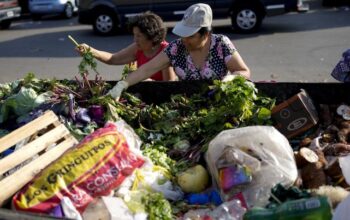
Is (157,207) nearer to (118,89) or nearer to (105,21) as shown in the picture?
(118,89)

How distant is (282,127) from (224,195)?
35.8 inches

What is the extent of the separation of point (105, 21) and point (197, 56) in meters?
9.40

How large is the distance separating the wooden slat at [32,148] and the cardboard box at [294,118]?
1517 mm

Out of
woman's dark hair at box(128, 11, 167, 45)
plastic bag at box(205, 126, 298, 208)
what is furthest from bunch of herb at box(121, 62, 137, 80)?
plastic bag at box(205, 126, 298, 208)

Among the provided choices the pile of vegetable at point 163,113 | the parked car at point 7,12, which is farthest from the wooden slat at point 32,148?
the parked car at point 7,12

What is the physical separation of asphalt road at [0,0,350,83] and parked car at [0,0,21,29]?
15.6 inches

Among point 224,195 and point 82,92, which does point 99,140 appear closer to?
point 224,195

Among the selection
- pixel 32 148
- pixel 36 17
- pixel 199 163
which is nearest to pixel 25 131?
pixel 32 148

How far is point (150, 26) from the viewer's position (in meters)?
5.02

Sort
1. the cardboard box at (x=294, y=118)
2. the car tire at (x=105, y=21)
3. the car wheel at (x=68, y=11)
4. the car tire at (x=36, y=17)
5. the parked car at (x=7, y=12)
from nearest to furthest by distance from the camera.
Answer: the cardboard box at (x=294, y=118), the car tire at (x=105, y=21), the parked car at (x=7, y=12), the car wheel at (x=68, y=11), the car tire at (x=36, y=17)

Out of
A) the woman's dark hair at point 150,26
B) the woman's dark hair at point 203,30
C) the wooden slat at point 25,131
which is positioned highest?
the woman's dark hair at point 203,30

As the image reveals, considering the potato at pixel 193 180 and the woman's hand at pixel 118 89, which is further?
the woman's hand at pixel 118 89

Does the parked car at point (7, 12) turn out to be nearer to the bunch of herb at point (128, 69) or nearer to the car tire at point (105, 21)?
the car tire at point (105, 21)

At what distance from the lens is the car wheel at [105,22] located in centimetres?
1352
